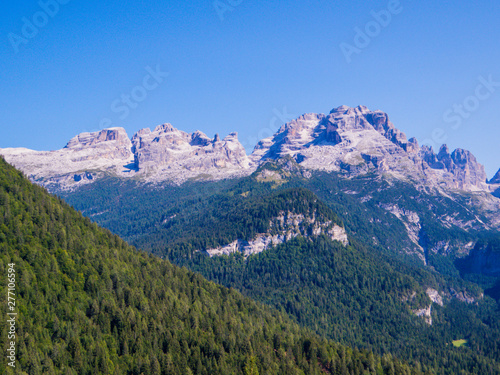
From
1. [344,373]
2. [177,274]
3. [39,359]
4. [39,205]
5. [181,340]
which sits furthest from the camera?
[177,274]

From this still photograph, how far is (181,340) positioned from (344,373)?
46.0 m

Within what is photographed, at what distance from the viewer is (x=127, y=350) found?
107 m

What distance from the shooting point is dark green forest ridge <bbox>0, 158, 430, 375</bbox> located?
101750 mm

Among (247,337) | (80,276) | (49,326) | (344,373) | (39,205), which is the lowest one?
(344,373)

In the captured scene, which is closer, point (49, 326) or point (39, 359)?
point (39, 359)

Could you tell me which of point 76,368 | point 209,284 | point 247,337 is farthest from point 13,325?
point 209,284

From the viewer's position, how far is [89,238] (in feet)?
462

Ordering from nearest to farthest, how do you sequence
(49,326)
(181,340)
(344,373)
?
(49,326)
(181,340)
(344,373)

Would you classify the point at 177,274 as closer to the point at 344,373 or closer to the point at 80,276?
the point at 80,276

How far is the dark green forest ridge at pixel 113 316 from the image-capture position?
102 metres

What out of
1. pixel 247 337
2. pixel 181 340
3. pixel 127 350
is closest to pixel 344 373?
pixel 247 337

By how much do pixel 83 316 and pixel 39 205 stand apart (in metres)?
45.7

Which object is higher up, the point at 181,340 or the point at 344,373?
the point at 181,340

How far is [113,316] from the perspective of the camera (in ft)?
377
